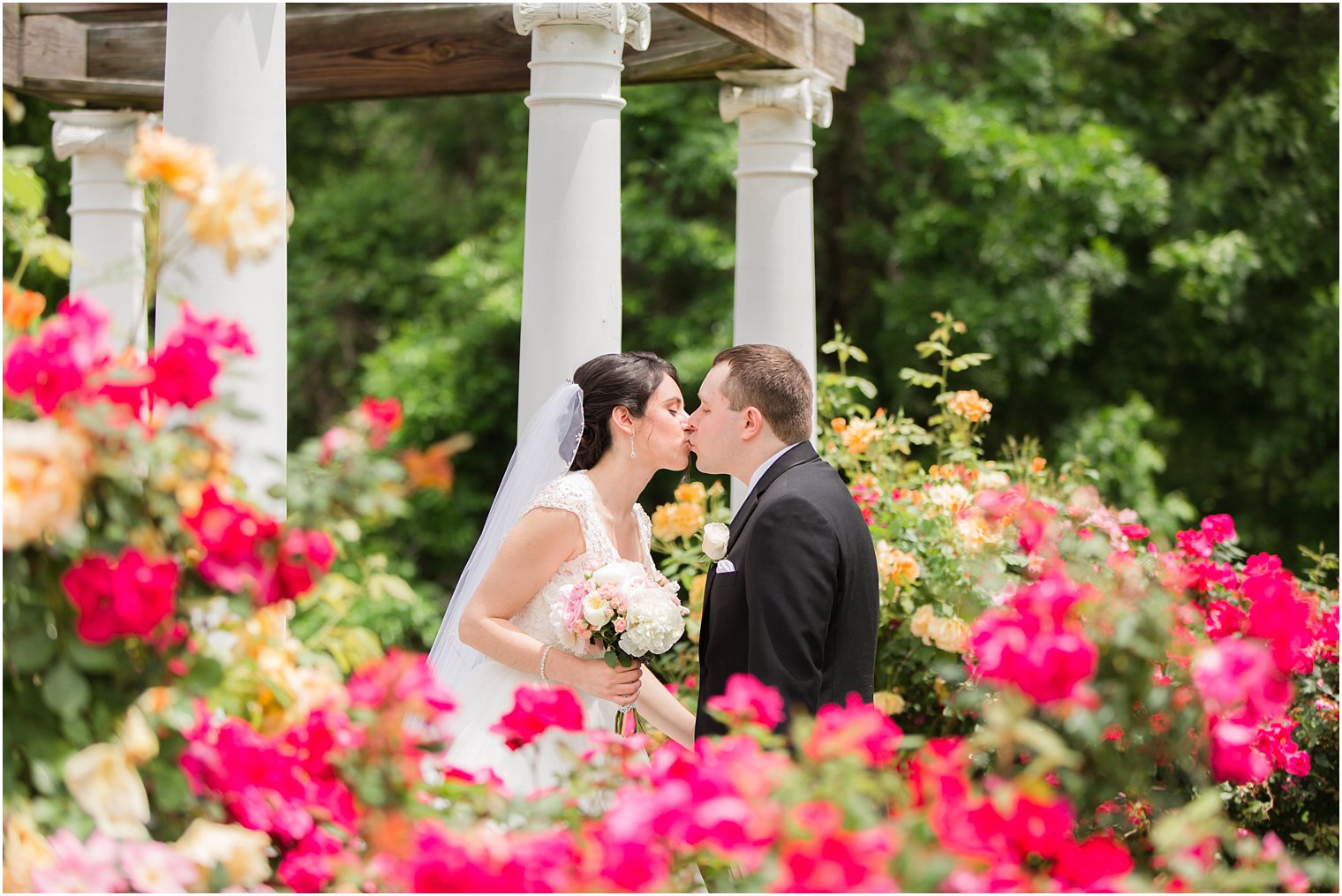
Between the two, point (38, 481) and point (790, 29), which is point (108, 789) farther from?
point (790, 29)

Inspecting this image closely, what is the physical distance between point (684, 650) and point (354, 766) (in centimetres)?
500

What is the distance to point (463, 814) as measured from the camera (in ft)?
8.68

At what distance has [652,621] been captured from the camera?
4176 millimetres

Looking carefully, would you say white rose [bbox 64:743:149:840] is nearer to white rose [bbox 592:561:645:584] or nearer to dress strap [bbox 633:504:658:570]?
white rose [bbox 592:561:645:584]

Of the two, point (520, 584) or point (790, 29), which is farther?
point (790, 29)

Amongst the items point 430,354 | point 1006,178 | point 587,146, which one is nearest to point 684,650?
point 587,146

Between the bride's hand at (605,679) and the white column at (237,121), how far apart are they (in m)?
1.31

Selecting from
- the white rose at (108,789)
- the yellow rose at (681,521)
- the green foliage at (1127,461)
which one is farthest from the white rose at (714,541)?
the green foliage at (1127,461)

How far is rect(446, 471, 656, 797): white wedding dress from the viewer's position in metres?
4.75

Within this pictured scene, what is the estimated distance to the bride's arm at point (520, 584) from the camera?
469 cm

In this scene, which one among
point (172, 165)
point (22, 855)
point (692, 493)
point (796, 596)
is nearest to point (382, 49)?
point (692, 493)

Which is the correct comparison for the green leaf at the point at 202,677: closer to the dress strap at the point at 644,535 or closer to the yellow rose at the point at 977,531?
the dress strap at the point at 644,535

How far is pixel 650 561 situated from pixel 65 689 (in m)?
3.20

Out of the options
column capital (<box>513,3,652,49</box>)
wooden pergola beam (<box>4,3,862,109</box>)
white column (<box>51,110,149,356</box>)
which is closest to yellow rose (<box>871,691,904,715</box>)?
column capital (<box>513,3,652,49</box>)
